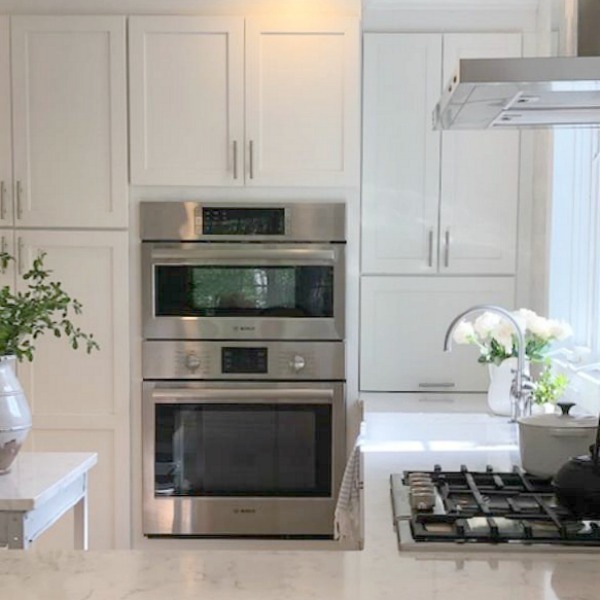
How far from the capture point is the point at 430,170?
339 centimetres

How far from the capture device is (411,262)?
3404mm

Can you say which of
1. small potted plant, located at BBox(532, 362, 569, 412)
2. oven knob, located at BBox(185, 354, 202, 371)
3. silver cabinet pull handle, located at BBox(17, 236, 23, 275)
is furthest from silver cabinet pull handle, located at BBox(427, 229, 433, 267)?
silver cabinet pull handle, located at BBox(17, 236, 23, 275)

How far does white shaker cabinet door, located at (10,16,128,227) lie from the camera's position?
306 cm

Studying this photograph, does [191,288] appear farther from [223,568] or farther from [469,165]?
[223,568]

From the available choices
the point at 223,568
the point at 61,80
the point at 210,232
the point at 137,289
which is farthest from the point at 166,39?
the point at 223,568

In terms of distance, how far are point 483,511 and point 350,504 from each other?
0.91m

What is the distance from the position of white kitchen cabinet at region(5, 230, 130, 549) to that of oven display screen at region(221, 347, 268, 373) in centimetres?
34

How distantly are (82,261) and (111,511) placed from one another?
0.89 m

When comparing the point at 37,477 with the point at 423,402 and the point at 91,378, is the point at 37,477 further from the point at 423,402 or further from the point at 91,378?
the point at 423,402

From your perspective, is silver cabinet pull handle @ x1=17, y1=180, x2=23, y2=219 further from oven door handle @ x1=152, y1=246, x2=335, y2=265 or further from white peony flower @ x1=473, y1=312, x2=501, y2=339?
white peony flower @ x1=473, y1=312, x2=501, y2=339

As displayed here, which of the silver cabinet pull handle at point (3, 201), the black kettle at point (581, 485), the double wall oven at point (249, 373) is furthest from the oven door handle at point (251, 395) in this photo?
the black kettle at point (581, 485)

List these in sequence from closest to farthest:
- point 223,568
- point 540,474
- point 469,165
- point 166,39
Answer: point 223,568 → point 540,474 → point 166,39 → point 469,165

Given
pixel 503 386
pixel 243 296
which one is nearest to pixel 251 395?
pixel 243 296

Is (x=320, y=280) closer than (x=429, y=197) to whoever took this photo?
Yes
